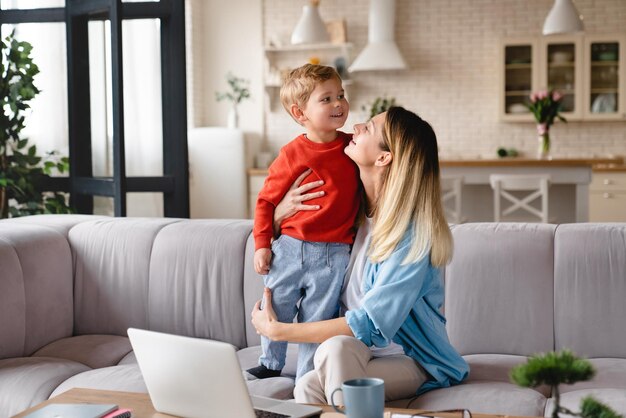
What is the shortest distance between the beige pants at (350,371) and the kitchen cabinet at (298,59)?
6.28 meters

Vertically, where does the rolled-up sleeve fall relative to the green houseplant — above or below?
below

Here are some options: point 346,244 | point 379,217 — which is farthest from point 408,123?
point 346,244

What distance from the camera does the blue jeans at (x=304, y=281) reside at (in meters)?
2.41

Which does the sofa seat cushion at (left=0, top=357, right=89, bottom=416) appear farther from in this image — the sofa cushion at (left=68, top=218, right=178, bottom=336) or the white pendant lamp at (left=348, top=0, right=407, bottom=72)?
the white pendant lamp at (left=348, top=0, right=407, bottom=72)

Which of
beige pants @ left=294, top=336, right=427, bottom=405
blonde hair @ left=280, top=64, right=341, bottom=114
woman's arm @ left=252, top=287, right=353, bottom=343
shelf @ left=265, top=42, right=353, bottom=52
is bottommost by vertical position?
beige pants @ left=294, top=336, right=427, bottom=405

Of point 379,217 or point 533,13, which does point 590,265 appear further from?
point 533,13

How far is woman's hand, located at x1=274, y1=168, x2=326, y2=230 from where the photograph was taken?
2461 millimetres

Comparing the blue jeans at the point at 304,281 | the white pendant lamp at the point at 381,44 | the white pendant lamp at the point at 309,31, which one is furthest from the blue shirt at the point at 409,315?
the white pendant lamp at the point at 381,44

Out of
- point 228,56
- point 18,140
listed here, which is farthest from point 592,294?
point 228,56

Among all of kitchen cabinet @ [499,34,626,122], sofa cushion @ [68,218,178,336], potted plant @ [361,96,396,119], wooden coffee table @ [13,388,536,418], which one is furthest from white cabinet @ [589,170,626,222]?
wooden coffee table @ [13,388,536,418]

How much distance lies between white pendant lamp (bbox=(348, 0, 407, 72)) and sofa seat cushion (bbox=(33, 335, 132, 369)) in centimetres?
541

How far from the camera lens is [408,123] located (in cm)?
221

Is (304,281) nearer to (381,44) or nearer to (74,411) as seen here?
(74,411)

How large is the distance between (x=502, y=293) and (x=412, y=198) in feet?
2.36
